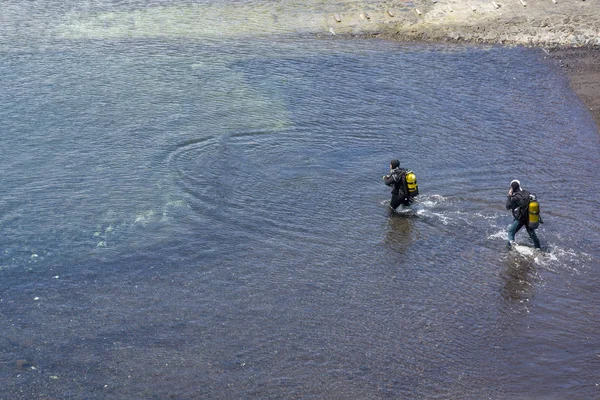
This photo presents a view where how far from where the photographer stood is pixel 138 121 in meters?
25.5

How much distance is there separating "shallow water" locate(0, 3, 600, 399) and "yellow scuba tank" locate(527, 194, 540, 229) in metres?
0.93

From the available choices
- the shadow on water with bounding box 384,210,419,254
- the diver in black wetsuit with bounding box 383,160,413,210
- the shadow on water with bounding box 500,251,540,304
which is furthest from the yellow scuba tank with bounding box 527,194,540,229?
the diver in black wetsuit with bounding box 383,160,413,210

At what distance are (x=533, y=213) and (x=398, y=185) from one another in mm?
3672

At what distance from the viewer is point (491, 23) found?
3709cm

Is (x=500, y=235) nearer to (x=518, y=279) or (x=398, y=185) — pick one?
(x=518, y=279)

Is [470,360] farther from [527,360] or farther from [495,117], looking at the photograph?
[495,117]

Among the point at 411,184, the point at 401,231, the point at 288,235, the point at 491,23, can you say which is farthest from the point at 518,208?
the point at 491,23

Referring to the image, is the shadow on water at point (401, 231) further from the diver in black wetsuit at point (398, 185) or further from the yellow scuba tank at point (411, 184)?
the yellow scuba tank at point (411, 184)

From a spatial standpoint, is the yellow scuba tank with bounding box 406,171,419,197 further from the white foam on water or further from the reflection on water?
A: the reflection on water

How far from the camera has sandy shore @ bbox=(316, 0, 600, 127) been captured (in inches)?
1393

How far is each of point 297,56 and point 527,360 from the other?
71.8 ft

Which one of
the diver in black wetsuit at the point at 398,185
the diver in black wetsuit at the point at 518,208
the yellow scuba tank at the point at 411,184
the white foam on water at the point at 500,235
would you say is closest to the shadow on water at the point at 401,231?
the diver in black wetsuit at the point at 398,185

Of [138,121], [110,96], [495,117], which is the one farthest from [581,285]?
[110,96]

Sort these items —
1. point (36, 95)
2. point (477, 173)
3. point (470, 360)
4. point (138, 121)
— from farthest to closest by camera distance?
point (36, 95)
point (138, 121)
point (477, 173)
point (470, 360)
